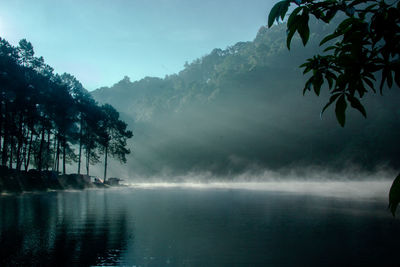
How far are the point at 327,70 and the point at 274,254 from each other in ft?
28.0

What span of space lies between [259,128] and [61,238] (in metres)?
119

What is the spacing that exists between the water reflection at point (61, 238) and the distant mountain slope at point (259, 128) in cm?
9700

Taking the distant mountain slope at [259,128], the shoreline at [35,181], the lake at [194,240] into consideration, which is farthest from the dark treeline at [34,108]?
the distant mountain slope at [259,128]

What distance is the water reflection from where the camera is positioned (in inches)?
342

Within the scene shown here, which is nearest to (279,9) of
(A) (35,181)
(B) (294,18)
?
(B) (294,18)

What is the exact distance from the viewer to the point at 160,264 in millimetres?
→ 8609

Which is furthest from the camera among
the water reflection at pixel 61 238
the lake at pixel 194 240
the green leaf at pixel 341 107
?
the lake at pixel 194 240

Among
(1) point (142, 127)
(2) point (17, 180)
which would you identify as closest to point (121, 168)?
(1) point (142, 127)

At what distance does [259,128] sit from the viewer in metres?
126

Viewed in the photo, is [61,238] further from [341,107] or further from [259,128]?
[259,128]

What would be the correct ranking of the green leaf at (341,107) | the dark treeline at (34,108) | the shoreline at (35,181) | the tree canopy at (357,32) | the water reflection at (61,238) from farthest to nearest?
the dark treeline at (34,108) < the shoreline at (35,181) < the water reflection at (61,238) < the green leaf at (341,107) < the tree canopy at (357,32)

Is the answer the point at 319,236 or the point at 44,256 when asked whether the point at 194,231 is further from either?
the point at 44,256

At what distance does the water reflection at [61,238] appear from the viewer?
869 cm

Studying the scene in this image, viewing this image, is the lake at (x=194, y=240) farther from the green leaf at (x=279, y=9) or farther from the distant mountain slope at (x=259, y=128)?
the distant mountain slope at (x=259, y=128)
